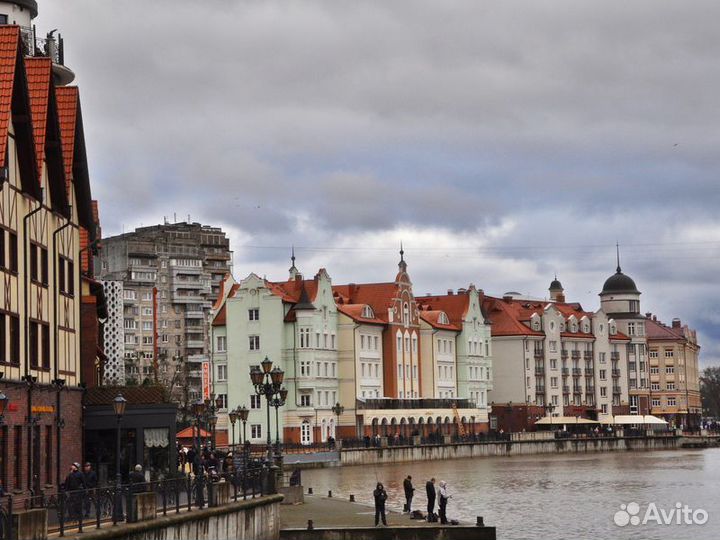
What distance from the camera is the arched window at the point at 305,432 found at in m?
134

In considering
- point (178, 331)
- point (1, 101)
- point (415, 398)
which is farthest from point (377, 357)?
point (1, 101)

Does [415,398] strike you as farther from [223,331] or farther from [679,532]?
[679,532]

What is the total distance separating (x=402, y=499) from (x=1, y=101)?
132 ft

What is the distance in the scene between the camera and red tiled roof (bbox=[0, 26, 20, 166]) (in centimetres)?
4269

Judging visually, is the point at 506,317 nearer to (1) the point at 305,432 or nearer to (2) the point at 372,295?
(2) the point at 372,295

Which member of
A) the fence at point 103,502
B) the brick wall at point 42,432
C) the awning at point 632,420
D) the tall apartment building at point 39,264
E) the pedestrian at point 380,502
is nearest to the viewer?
the fence at point 103,502

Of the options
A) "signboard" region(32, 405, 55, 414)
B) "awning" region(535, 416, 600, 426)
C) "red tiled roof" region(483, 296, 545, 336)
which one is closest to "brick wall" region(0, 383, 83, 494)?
"signboard" region(32, 405, 55, 414)

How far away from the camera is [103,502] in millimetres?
34031

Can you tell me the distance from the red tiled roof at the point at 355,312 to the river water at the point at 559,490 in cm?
1910

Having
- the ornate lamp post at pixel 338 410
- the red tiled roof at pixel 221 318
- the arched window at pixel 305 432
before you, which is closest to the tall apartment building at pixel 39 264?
the arched window at pixel 305 432

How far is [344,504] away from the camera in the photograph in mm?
Result: 63500

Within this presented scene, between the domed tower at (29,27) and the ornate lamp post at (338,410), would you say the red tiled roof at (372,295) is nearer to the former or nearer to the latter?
the ornate lamp post at (338,410)

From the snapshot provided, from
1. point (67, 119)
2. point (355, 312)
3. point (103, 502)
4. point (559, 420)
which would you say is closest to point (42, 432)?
point (67, 119)

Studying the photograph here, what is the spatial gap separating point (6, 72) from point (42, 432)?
459 inches
